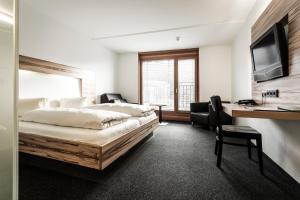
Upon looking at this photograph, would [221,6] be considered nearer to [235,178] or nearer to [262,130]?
[262,130]

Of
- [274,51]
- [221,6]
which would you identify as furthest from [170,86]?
[274,51]

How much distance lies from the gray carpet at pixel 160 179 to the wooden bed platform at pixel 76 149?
24 cm

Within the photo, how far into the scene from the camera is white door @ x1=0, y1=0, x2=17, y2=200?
88 centimetres

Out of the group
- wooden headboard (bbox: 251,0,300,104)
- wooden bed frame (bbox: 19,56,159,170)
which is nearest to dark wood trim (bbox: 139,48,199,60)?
wooden headboard (bbox: 251,0,300,104)

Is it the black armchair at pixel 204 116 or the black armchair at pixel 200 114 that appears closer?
the black armchair at pixel 204 116

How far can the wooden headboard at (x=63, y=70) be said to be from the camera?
8.45 ft

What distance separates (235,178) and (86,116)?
1886 millimetres

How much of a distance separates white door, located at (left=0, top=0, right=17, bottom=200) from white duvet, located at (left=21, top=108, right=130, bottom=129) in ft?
2.87

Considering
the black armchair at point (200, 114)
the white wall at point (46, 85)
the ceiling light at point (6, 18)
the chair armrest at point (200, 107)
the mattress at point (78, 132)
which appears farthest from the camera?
the chair armrest at point (200, 107)

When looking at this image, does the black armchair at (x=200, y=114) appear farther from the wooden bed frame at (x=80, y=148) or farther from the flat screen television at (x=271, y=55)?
the wooden bed frame at (x=80, y=148)

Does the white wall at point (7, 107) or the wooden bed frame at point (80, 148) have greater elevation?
the white wall at point (7, 107)

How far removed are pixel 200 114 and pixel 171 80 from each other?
1.80 m

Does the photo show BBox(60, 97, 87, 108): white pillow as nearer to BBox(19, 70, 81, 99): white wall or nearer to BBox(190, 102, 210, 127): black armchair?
BBox(19, 70, 81, 99): white wall

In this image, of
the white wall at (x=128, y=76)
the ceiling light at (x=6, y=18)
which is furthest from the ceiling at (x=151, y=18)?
the ceiling light at (x=6, y=18)
